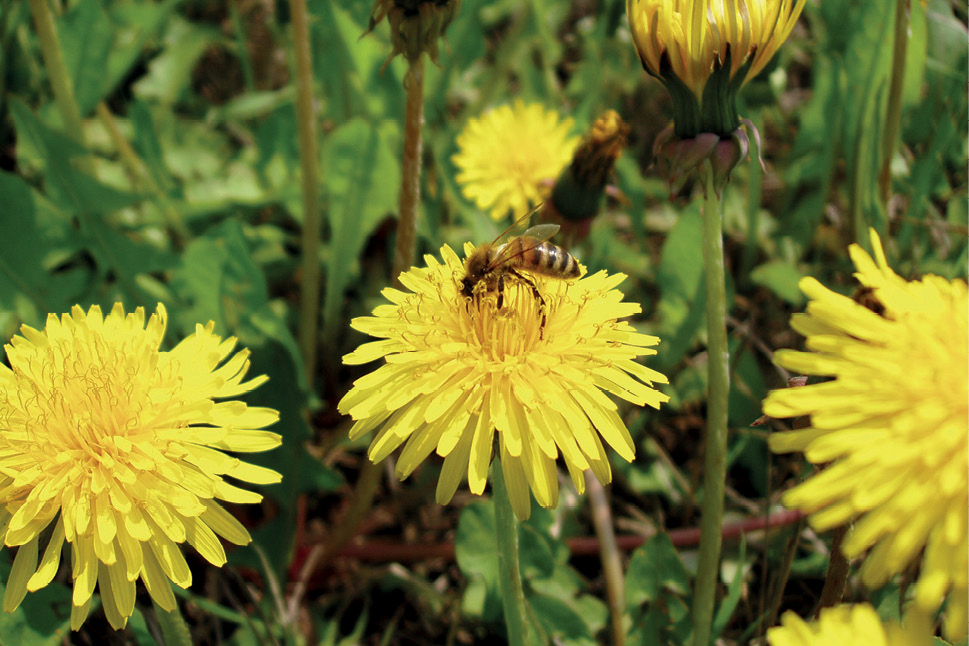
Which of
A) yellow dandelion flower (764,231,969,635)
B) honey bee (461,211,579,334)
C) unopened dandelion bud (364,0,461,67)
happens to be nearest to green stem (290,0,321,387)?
unopened dandelion bud (364,0,461,67)

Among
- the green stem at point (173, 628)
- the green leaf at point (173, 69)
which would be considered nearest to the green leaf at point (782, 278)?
the green stem at point (173, 628)

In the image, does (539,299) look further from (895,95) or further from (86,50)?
(86,50)

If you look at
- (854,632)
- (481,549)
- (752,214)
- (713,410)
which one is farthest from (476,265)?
(752,214)

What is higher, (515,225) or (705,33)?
(705,33)

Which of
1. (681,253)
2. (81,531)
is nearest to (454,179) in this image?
(681,253)

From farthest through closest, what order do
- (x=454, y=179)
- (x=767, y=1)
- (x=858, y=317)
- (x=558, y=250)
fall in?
(x=454, y=179) < (x=558, y=250) < (x=767, y=1) < (x=858, y=317)

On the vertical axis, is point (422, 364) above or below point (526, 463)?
above

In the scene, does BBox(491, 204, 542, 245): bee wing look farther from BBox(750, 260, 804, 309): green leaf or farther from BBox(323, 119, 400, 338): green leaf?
BBox(750, 260, 804, 309): green leaf

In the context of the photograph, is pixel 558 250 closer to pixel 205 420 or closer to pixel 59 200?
pixel 205 420
